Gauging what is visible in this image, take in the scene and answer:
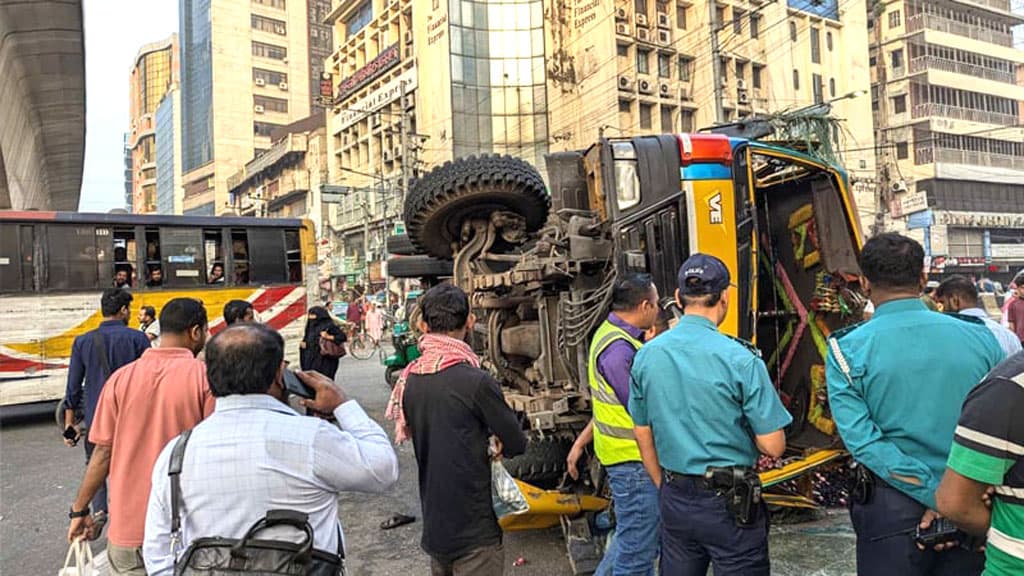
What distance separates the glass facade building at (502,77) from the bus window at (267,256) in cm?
2159

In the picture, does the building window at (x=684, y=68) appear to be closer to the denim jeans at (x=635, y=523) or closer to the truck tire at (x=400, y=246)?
the truck tire at (x=400, y=246)

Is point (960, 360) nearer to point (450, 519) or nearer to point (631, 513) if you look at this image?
point (631, 513)

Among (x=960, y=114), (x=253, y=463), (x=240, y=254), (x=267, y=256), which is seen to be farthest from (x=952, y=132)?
(x=253, y=463)

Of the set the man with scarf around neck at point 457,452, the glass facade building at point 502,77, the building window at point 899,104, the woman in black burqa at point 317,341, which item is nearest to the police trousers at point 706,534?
the man with scarf around neck at point 457,452

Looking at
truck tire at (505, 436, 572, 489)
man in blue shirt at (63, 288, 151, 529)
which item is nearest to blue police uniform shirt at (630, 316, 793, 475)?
truck tire at (505, 436, 572, 489)

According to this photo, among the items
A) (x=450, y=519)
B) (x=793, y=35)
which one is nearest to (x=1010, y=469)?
(x=450, y=519)

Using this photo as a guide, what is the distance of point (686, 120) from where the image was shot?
106ft

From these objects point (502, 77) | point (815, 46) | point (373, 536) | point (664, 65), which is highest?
point (815, 46)

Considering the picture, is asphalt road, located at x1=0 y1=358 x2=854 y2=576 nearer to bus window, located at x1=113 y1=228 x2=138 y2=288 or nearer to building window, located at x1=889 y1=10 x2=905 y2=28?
bus window, located at x1=113 y1=228 x2=138 y2=288

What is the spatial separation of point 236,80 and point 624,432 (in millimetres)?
67987

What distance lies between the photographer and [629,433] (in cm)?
293

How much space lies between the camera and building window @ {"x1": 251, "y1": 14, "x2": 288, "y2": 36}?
6303cm

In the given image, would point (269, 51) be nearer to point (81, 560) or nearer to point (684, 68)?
point (684, 68)

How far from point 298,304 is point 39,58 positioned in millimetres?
6447
